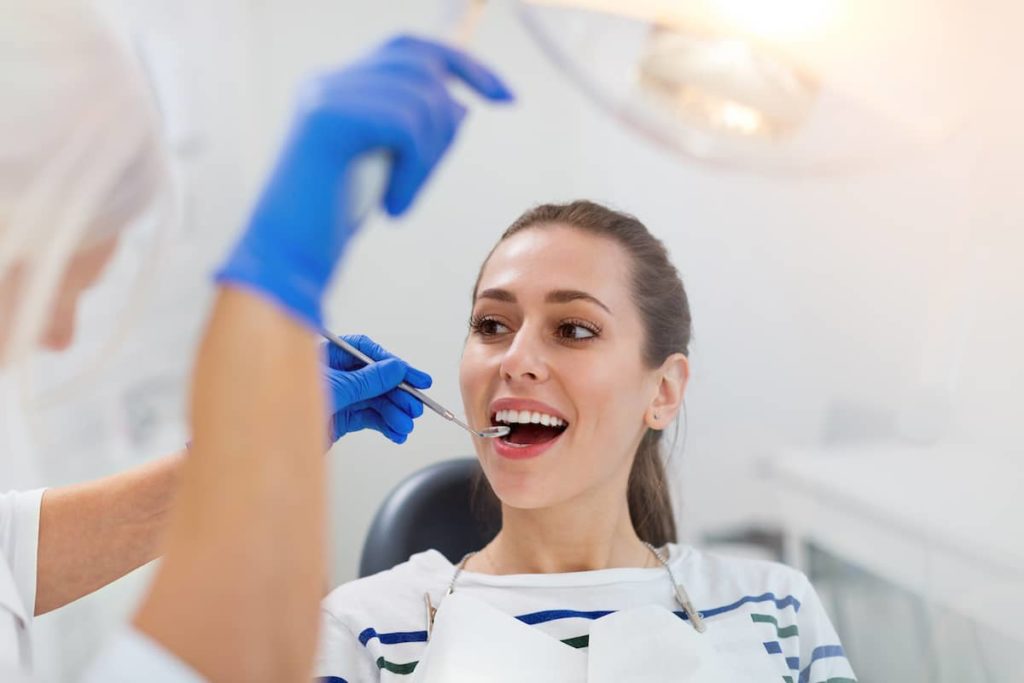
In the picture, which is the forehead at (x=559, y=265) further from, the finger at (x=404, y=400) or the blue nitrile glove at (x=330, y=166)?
the blue nitrile glove at (x=330, y=166)

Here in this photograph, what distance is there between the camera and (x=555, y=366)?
1.09 m

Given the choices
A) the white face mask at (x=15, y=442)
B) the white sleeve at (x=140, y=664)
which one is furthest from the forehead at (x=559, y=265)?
the white sleeve at (x=140, y=664)

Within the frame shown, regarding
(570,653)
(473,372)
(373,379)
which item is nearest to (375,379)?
(373,379)

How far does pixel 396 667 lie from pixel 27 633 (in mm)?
370

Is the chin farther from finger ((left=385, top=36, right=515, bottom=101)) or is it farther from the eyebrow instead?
finger ((left=385, top=36, right=515, bottom=101))

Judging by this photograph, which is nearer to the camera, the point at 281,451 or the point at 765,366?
the point at 281,451

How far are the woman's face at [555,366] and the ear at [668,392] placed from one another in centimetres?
2

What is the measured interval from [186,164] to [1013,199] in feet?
3.12

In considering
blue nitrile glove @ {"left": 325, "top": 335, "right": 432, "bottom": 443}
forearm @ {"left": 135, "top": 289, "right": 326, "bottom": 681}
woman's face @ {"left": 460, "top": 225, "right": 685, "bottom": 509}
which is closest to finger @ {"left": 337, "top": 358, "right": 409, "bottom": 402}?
blue nitrile glove @ {"left": 325, "top": 335, "right": 432, "bottom": 443}

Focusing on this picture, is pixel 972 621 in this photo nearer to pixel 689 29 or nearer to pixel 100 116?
pixel 689 29

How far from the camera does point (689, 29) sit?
934mm

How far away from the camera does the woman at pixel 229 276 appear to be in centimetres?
57

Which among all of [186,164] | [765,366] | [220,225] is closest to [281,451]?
[186,164]

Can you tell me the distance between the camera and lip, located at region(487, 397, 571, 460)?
1080mm
